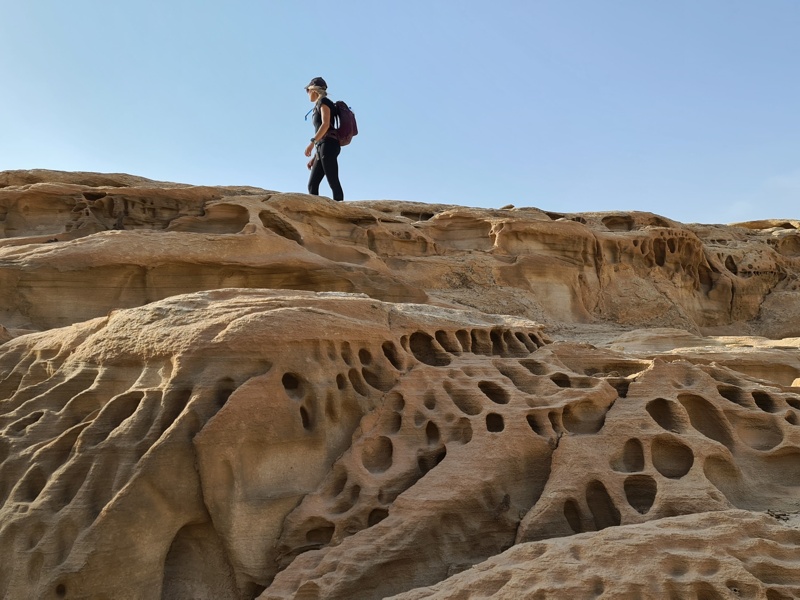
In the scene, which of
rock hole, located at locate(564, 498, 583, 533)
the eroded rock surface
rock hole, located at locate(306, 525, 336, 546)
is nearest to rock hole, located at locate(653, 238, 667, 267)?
the eroded rock surface

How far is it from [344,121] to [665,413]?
7.82 meters

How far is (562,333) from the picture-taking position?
1090cm

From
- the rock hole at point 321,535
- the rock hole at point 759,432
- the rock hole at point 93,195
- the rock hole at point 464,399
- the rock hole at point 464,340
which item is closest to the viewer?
the rock hole at point 321,535

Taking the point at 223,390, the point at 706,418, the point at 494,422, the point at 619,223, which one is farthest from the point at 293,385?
the point at 619,223

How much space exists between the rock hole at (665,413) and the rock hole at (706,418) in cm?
17

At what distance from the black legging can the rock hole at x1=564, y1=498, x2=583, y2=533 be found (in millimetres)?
8271

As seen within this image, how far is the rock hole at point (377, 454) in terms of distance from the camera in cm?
457

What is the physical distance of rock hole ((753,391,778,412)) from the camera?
5.42 meters

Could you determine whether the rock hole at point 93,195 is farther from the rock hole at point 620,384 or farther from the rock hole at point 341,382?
the rock hole at point 620,384

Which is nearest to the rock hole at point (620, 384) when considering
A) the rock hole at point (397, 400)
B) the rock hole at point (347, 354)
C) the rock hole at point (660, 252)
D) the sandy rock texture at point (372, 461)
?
the sandy rock texture at point (372, 461)

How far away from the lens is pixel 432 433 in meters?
4.82

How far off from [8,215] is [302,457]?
8.33m

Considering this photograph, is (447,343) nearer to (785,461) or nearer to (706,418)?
(706,418)

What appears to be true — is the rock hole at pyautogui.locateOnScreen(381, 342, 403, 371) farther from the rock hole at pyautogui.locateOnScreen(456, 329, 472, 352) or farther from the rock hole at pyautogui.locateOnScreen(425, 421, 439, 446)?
the rock hole at pyautogui.locateOnScreen(456, 329, 472, 352)
